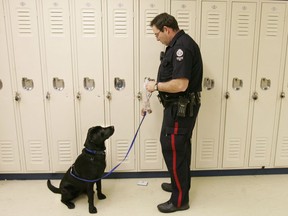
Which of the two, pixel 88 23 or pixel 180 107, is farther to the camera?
pixel 88 23

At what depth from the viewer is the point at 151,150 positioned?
107 inches

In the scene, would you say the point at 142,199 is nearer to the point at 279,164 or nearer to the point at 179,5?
the point at 279,164

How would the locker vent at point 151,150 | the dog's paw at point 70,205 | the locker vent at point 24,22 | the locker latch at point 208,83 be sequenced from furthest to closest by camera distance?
the locker vent at point 151,150 < the locker latch at point 208,83 < the locker vent at point 24,22 < the dog's paw at point 70,205

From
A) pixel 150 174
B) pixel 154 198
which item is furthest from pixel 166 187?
pixel 150 174

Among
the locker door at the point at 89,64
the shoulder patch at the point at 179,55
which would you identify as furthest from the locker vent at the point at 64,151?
the shoulder patch at the point at 179,55

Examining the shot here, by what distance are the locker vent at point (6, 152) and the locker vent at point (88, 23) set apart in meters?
1.35

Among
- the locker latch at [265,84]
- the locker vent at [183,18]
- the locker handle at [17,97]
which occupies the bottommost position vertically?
the locker handle at [17,97]

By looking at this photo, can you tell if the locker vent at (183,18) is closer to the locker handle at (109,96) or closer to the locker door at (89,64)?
the locker door at (89,64)

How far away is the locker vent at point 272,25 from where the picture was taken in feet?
8.17

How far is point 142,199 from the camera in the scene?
2418 millimetres

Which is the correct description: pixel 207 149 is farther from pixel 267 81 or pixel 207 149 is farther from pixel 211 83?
pixel 267 81

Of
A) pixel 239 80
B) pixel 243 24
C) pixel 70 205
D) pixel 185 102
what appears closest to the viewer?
pixel 185 102

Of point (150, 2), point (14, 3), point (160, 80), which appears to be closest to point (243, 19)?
point (150, 2)

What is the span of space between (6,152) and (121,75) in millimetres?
1406
